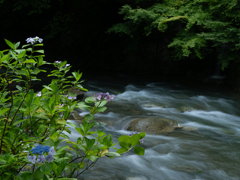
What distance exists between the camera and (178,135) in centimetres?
498

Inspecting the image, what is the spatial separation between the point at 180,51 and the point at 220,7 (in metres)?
2.00

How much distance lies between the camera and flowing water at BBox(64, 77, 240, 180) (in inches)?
133

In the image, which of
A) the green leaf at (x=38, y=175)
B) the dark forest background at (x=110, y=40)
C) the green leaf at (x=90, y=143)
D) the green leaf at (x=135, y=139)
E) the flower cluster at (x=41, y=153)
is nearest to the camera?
A: the flower cluster at (x=41, y=153)

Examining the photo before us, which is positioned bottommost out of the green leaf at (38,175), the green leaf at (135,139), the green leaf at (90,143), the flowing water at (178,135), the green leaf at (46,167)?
the flowing water at (178,135)

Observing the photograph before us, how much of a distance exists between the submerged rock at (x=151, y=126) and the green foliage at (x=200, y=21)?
3.72 m

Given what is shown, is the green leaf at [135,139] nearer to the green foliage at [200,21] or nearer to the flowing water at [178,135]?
the flowing water at [178,135]

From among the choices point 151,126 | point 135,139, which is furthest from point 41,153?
point 151,126

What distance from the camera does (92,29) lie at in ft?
44.9

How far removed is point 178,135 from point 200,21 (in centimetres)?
513

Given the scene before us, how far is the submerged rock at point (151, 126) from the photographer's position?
5074 mm

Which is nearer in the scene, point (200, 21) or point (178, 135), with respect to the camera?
point (178, 135)

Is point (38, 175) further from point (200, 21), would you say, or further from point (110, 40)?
point (110, 40)

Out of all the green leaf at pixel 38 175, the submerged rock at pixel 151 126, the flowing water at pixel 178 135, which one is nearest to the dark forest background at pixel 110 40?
the flowing water at pixel 178 135

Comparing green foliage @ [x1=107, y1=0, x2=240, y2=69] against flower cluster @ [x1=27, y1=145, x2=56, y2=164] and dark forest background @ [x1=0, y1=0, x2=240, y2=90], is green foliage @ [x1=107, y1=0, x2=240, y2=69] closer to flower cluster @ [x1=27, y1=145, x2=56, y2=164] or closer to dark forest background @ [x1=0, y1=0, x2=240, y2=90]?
dark forest background @ [x1=0, y1=0, x2=240, y2=90]
